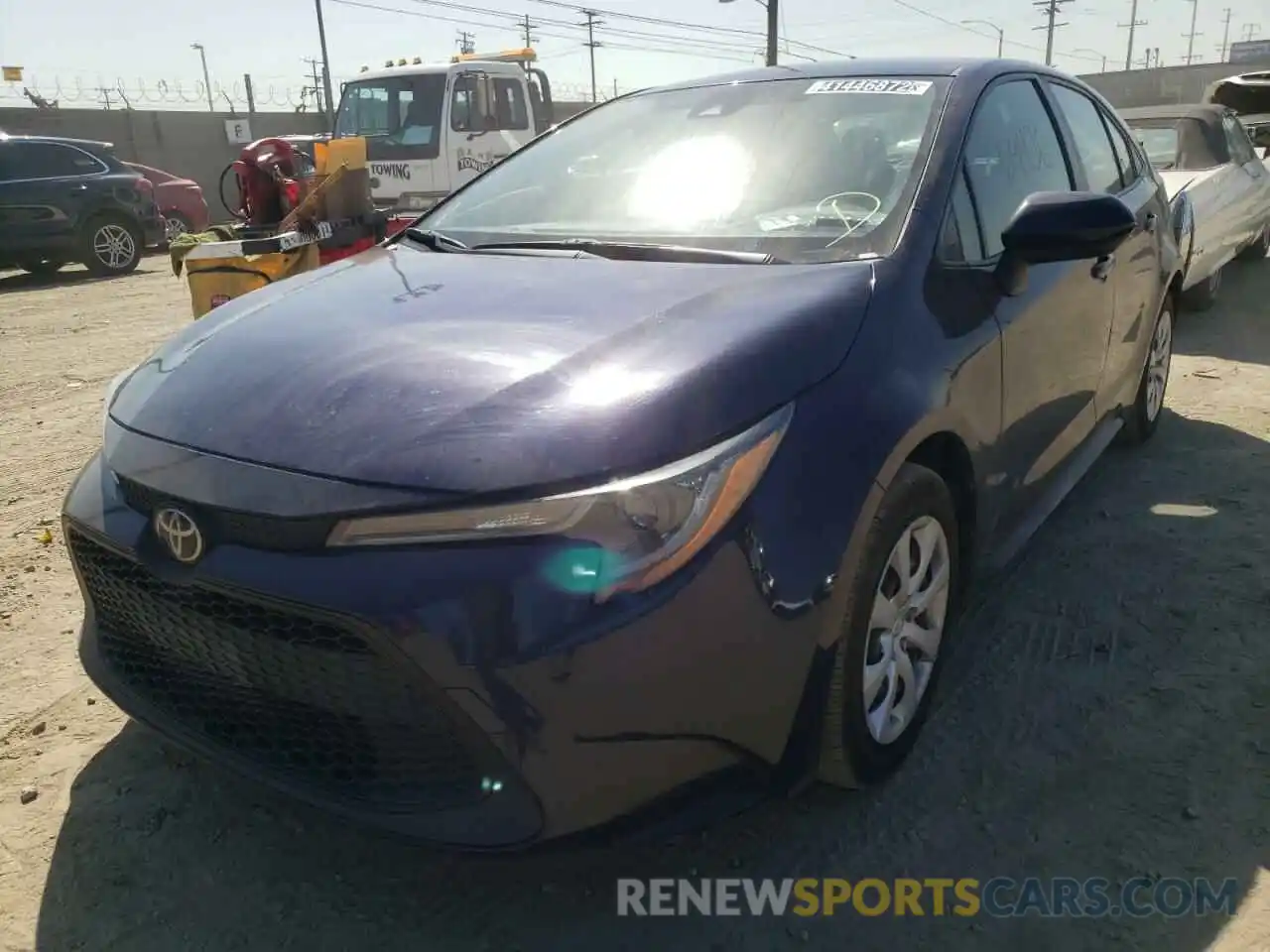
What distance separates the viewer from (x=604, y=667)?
5.14ft

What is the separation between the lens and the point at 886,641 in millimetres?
2148

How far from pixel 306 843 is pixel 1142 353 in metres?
3.43

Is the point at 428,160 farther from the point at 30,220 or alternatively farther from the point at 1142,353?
the point at 1142,353

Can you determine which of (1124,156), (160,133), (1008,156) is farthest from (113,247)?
(160,133)

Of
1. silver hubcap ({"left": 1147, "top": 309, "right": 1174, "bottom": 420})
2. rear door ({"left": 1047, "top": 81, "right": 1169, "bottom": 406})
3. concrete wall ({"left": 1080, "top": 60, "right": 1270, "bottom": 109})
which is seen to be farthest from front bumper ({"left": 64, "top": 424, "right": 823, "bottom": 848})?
concrete wall ({"left": 1080, "top": 60, "right": 1270, "bottom": 109})

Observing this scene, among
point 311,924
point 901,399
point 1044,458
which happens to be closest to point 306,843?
point 311,924

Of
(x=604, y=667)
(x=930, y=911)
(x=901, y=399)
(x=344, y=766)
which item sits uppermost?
(x=901, y=399)

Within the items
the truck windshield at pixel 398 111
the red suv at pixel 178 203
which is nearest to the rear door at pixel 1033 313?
the truck windshield at pixel 398 111

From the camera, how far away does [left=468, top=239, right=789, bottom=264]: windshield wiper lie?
92.0 inches

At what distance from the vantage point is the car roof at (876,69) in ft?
9.42

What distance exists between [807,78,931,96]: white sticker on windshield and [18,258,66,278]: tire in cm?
1156

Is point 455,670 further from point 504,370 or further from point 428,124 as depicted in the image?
point 428,124

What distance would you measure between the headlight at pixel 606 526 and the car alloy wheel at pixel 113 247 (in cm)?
1222

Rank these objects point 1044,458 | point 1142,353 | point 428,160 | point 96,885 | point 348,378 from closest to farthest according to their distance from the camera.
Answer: point 348,378
point 96,885
point 1044,458
point 1142,353
point 428,160
